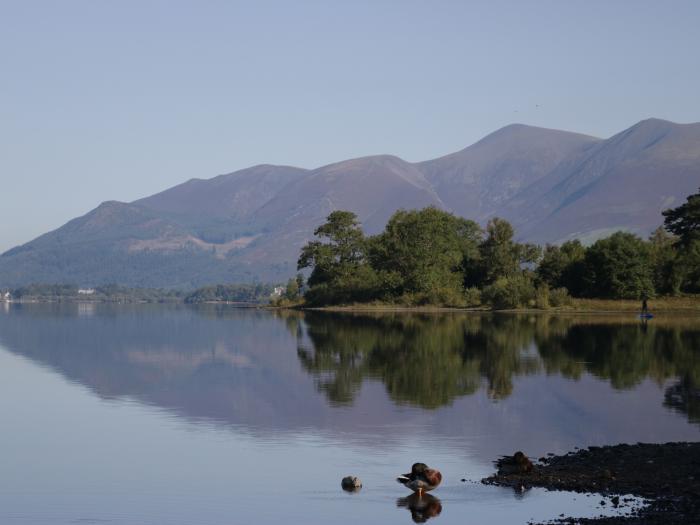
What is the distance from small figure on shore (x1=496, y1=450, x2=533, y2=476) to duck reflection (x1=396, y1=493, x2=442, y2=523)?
231 cm

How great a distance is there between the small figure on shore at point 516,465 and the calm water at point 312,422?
512 millimetres

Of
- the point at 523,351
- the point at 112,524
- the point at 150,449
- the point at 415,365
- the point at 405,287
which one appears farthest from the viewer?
the point at 405,287

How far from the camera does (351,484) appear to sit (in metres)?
20.5

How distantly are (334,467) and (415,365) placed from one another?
22643 millimetres

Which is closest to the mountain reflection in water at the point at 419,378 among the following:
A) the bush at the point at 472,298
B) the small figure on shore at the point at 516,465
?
the small figure on shore at the point at 516,465

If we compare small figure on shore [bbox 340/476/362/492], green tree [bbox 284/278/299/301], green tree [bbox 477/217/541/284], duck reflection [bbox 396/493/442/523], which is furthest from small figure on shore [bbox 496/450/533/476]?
green tree [bbox 284/278/299/301]

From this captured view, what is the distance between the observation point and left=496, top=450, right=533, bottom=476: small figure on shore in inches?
836

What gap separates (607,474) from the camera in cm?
2041

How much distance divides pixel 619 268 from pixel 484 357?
2448 inches

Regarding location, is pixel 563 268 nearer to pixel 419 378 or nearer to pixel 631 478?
pixel 419 378

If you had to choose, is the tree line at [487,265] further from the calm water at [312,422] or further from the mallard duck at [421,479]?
the mallard duck at [421,479]

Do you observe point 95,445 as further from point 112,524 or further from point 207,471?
point 112,524

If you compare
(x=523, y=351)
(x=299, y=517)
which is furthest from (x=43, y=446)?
(x=523, y=351)

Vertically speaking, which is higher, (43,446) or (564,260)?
(564,260)
